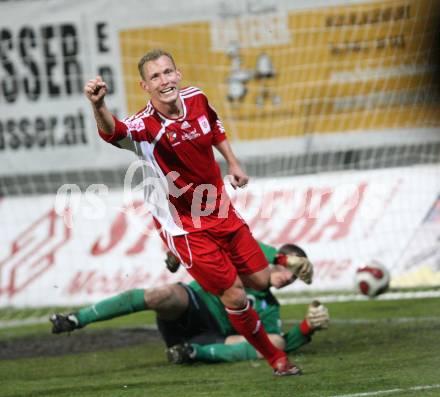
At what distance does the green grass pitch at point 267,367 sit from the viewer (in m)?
6.29

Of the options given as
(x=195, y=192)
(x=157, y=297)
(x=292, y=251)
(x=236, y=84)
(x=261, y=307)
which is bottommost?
(x=261, y=307)

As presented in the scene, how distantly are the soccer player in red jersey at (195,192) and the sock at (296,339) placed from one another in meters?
0.56

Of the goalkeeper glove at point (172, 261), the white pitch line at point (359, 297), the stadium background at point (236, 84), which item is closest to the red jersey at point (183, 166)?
the goalkeeper glove at point (172, 261)

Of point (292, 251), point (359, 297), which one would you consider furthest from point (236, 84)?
point (292, 251)

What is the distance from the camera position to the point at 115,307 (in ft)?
25.4

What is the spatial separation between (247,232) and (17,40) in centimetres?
655

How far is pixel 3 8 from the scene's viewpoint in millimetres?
12820

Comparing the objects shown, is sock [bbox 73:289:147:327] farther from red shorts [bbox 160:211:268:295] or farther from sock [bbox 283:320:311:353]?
sock [bbox 283:320:311:353]

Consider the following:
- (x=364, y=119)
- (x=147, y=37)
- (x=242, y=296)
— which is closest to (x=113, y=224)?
(x=147, y=37)

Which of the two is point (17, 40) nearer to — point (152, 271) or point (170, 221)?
point (152, 271)

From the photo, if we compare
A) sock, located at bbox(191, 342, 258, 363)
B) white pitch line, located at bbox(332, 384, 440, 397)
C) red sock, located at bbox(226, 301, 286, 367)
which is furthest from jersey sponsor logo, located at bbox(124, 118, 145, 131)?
white pitch line, located at bbox(332, 384, 440, 397)

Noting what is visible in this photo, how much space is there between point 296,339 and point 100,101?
2557mm

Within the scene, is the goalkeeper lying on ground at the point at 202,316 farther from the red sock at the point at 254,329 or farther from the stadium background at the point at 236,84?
the stadium background at the point at 236,84

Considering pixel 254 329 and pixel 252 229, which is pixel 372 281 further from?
pixel 252 229
